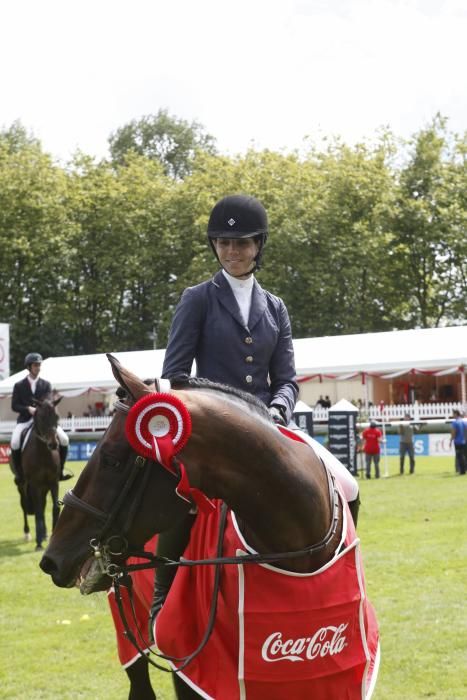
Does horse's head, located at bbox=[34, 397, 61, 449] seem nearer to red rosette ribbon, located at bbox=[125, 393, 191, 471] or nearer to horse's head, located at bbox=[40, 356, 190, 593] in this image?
horse's head, located at bbox=[40, 356, 190, 593]

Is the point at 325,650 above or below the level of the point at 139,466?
below

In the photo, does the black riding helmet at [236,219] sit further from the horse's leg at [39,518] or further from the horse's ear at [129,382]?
the horse's leg at [39,518]

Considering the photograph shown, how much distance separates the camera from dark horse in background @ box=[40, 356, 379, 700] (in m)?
3.51

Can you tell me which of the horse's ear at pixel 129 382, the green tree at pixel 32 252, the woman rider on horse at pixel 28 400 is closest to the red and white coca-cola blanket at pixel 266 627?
the horse's ear at pixel 129 382

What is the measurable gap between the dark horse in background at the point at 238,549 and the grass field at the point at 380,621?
248 centimetres

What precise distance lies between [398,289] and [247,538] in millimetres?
49547

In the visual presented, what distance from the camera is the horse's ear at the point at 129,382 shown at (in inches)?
138

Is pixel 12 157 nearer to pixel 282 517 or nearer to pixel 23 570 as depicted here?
pixel 23 570

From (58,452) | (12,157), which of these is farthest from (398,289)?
(58,452)

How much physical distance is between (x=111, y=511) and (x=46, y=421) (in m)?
11.8

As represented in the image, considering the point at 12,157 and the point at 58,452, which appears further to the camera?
the point at 12,157

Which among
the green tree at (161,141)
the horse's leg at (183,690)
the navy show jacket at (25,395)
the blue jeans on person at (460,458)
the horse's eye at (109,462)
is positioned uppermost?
the green tree at (161,141)

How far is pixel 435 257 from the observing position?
A: 51875mm

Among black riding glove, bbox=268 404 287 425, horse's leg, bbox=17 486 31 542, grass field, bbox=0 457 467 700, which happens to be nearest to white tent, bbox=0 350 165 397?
horse's leg, bbox=17 486 31 542
